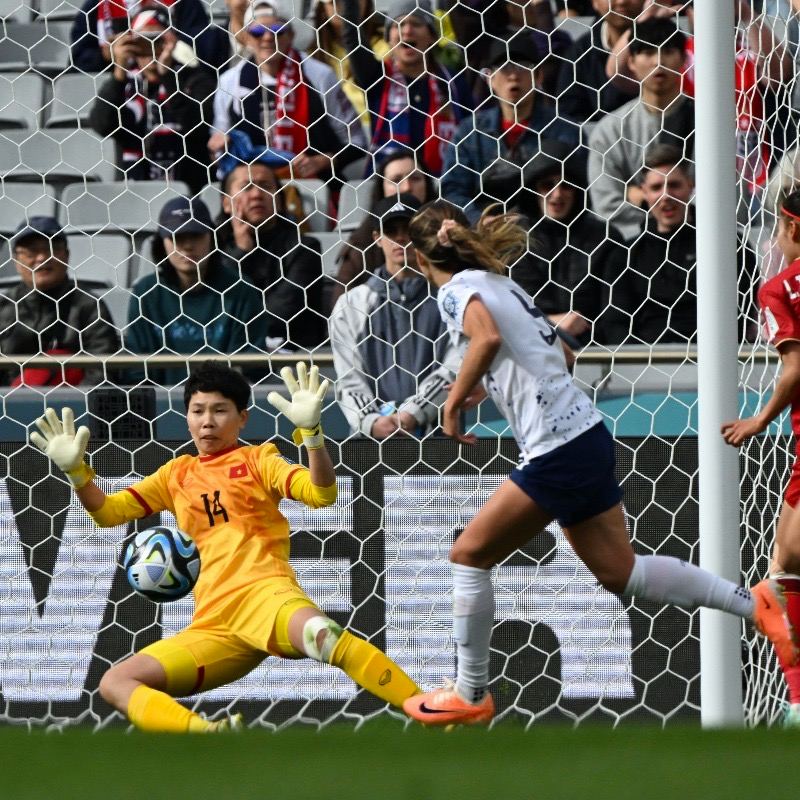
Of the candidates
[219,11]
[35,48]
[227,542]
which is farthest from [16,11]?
[227,542]

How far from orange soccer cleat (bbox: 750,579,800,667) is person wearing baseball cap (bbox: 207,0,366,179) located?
10.2 feet

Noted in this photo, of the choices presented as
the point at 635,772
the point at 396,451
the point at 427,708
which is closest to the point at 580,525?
the point at 427,708

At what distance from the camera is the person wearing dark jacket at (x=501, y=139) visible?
5.73 metres

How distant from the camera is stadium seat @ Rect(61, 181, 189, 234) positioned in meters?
6.55

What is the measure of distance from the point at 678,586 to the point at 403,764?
5.30ft

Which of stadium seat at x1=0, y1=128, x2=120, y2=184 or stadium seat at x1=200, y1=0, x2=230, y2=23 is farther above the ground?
stadium seat at x1=200, y1=0, x2=230, y2=23

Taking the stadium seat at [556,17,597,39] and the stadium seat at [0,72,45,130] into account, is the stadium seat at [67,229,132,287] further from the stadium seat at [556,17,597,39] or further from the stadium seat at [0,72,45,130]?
the stadium seat at [556,17,597,39]

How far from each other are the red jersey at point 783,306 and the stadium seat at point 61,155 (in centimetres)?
349

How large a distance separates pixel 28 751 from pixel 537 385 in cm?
182

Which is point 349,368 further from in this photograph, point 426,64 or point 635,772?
point 635,772

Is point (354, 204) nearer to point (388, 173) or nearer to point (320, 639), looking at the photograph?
point (388, 173)

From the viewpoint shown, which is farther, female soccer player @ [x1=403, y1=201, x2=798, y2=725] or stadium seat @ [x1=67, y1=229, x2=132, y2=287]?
stadium seat @ [x1=67, y1=229, x2=132, y2=287]

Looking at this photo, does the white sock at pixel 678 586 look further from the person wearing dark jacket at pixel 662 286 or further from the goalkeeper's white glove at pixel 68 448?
the goalkeeper's white glove at pixel 68 448

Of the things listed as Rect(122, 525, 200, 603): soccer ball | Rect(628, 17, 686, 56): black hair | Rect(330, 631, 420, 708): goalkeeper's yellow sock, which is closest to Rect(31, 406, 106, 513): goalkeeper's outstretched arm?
Rect(122, 525, 200, 603): soccer ball
